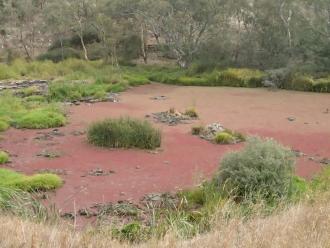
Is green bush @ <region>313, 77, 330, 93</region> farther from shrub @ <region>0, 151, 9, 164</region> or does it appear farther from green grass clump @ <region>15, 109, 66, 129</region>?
shrub @ <region>0, 151, 9, 164</region>

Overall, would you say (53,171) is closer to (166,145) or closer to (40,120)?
(166,145)

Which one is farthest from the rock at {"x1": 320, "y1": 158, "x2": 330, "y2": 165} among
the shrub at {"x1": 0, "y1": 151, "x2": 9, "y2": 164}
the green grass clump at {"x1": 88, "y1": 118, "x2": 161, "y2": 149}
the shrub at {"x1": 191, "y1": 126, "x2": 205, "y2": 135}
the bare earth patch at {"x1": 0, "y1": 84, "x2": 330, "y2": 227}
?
the shrub at {"x1": 0, "y1": 151, "x2": 9, "y2": 164}

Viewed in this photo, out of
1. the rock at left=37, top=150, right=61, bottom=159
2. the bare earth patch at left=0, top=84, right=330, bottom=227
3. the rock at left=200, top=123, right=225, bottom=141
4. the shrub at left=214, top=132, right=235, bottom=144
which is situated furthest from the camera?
the rock at left=200, top=123, right=225, bottom=141

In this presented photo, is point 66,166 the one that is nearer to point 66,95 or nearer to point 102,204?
point 102,204

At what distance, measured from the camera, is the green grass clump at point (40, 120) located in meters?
18.7

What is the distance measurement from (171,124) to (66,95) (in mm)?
7959

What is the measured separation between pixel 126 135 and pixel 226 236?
10.6 metres

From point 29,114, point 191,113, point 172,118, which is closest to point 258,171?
point 172,118

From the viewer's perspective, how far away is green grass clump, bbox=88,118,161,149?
15570 mm

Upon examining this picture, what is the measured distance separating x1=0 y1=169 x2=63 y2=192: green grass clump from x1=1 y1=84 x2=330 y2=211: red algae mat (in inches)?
10.6

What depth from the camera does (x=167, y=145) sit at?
16.1m

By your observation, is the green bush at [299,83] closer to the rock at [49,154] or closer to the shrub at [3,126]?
the shrub at [3,126]

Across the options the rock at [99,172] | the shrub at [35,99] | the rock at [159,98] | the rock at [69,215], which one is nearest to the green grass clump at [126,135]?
the rock at [99,172]

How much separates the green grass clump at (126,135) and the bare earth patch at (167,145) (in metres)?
0.37
